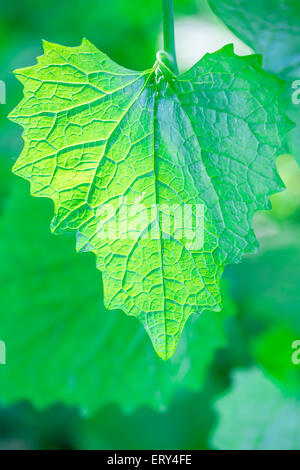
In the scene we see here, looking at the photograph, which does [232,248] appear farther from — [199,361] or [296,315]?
[296,315]

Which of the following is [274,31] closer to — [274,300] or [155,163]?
[155,163]

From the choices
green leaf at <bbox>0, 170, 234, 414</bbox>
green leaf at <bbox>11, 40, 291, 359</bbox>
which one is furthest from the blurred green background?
green leaf at <bbox>11, 40, 291, 359</bbox>

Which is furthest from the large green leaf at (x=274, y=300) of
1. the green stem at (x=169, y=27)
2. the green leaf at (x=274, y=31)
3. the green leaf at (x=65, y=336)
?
the green stem at (x=169, y=27)

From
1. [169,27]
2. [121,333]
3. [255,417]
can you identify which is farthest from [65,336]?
[169,27]

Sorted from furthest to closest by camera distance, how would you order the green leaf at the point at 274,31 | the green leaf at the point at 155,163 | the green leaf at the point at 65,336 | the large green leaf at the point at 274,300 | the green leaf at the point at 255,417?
the large green leaf at the point at 274,300 < the green leaf at the point at 255,417 < the green leaf at the point at 65,336 < the green leaf at the point at 274,31 < the green leaf at the point at 155,163

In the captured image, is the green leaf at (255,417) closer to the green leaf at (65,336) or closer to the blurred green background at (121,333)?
the blurred green background at (121,333)

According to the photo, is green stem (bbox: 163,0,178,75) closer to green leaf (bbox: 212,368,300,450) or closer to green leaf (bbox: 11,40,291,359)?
green leaf (bbox: 11,40,291,359)
